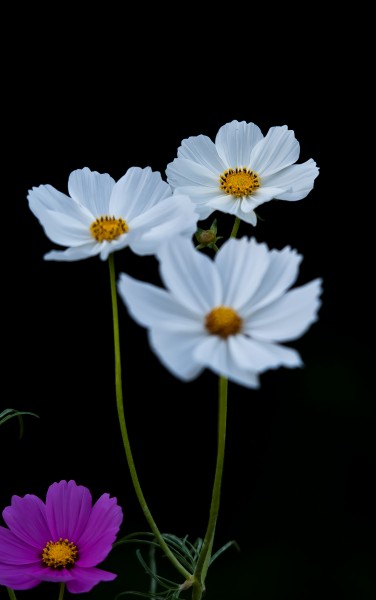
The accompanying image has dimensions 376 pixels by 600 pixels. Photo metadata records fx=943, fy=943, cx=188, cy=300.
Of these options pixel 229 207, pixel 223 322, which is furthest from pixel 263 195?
pixel 223 322

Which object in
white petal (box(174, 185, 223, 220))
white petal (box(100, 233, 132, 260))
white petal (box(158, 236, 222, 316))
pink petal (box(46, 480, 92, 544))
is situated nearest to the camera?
white petal (box(158, 236, 222, 316))

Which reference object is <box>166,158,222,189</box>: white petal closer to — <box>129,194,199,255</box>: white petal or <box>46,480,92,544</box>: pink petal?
<box>129,194,199,255</box>: white petal

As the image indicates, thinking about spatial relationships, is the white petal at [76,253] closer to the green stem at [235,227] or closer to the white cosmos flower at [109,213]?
the white cosmos flower at [109,213]

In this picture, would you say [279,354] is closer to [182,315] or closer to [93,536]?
[182,315]

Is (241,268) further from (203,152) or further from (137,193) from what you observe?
(203,152)

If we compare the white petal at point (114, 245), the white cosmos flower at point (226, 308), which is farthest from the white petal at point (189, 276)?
the white petal at point (114, 245)

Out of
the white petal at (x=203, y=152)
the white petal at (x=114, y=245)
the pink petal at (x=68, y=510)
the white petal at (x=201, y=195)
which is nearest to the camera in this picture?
the white petal at (x=114, y=245)

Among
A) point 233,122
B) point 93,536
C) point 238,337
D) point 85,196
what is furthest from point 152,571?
point 233,122

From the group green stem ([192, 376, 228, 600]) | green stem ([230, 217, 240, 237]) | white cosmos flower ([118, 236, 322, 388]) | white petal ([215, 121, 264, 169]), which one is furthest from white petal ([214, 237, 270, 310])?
white petal ([215, 121, 264, 169])
